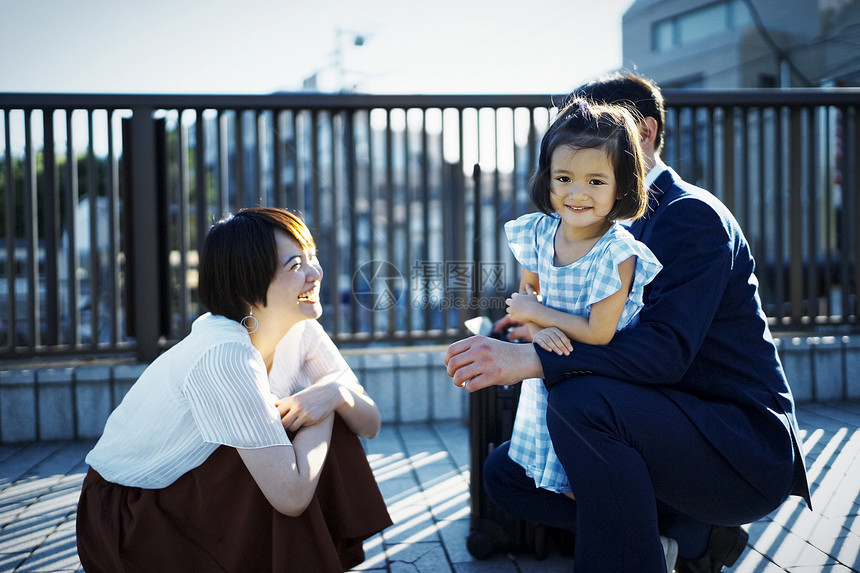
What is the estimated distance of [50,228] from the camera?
373cm

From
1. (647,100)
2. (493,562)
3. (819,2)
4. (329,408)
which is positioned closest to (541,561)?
(493,562)

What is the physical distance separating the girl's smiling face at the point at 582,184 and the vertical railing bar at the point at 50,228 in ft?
10.2

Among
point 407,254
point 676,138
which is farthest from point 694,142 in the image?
point 407,254

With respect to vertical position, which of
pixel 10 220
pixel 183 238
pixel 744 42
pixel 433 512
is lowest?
pixel 433 512

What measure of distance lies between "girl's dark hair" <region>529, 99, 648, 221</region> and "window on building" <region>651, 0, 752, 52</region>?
2850 centimetres

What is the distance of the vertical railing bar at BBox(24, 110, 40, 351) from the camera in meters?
3.63

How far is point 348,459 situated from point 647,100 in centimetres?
136

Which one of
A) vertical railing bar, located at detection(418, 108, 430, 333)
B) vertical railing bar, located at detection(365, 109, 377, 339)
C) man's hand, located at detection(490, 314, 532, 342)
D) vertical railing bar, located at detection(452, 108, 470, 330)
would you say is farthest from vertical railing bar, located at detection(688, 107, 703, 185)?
man's hand, located at detection(490, 314, 532, 342)

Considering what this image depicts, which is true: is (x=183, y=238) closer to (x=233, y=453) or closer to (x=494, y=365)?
(x=233, y=453)

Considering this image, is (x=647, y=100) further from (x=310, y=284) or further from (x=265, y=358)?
(x=265, y=358)

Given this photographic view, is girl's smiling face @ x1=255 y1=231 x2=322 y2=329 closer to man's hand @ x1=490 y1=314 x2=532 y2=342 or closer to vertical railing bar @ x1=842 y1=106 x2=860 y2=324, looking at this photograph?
man's hand @ x1=490 y1=314 x2=532 y2=342

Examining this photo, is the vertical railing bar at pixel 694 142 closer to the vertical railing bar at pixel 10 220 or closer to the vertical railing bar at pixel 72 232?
the vertical railing bar at pixel 72 232

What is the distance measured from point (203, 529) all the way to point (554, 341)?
1.02 metres

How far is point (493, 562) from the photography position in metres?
2.16
